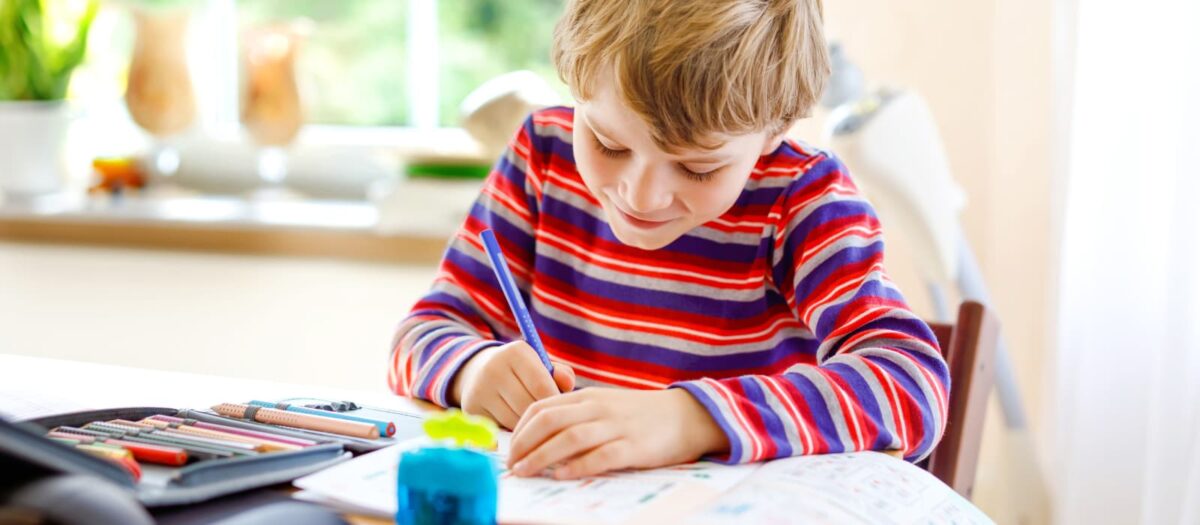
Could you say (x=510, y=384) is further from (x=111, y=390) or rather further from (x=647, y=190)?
(x=111, y=390)

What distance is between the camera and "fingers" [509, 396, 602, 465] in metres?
0.68

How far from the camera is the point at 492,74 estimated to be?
2.37 meters

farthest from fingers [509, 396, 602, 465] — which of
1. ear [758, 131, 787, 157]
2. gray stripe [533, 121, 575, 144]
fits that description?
gray stripe [533, 121, 575, 144]

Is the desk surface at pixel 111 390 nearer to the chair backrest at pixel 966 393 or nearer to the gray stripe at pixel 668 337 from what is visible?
the gray stripe at pixel 668 337

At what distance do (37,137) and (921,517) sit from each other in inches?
A: 86.6

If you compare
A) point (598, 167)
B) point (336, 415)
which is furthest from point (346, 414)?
point (598, 167)

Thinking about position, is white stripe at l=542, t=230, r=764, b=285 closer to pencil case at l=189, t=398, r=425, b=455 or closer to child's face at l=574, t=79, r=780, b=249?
child's face at l=574, t=79, r=780, b=249

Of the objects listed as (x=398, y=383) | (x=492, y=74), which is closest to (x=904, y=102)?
(x=398, y=383)

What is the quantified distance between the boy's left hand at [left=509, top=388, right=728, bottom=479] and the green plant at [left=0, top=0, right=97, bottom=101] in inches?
79.5

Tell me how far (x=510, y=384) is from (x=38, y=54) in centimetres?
196

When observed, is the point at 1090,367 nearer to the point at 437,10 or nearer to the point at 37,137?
the point at 437,10

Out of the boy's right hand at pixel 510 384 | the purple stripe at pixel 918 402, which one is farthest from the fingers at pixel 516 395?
the purple stripe at pixel 918 402

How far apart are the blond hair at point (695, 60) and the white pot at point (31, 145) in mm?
1889

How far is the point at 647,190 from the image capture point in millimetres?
814
